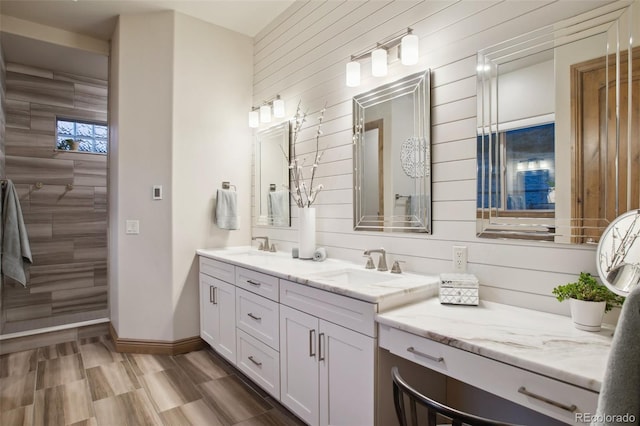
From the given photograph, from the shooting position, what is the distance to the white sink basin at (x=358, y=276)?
1.91m

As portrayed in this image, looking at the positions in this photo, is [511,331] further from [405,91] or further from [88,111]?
[88,111]

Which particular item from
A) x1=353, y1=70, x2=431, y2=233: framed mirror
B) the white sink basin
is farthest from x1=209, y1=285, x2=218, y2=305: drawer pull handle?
x1=353, y1=70, x2=431, y2=233: framed mirror

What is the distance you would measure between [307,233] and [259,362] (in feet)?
3.07

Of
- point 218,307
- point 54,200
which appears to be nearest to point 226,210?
point 218,307

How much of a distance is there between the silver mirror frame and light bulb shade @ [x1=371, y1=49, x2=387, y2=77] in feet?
4.52

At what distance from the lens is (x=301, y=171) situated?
2812 millimetres

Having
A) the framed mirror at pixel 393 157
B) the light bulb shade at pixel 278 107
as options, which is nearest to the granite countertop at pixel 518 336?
the framed mirror at pixel 393 157

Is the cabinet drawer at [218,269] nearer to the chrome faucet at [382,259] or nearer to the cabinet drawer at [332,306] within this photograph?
the cabinet drawer at [332,306]

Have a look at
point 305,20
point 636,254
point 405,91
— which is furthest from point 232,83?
point 636,254

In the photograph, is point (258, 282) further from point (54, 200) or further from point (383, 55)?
point (54, 200)

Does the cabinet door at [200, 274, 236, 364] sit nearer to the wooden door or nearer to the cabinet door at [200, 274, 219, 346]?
the cabinet door at [200, 274, 219, 346]

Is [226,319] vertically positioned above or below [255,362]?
above

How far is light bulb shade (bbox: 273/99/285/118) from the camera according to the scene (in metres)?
2.97

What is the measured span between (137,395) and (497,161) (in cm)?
266
